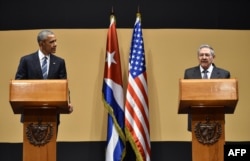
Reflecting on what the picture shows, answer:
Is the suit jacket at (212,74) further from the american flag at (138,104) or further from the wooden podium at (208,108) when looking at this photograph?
the american flag at (138,104)

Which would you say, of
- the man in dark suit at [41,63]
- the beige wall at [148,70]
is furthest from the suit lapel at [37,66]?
the beige wall at [148,70]

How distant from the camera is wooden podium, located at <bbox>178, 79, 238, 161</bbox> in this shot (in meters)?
4.52

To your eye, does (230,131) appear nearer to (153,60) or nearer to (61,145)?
(153,60)

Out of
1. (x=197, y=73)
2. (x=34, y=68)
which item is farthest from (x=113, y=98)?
(x=34, y=68)

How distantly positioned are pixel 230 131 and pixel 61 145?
2.15m

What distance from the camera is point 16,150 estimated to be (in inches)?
277

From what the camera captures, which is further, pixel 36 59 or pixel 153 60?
pixel 153 60

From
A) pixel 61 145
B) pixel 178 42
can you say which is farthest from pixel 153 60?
pixel 61 145

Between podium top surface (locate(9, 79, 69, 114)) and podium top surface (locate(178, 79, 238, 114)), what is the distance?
0.96 metres

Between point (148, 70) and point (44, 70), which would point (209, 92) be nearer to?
point (44, 70)

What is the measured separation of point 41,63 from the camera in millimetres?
5359
